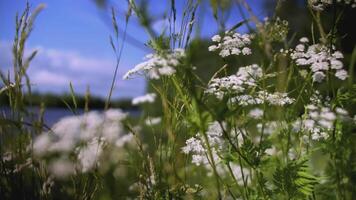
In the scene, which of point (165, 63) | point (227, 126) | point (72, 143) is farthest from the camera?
point (72, 143)

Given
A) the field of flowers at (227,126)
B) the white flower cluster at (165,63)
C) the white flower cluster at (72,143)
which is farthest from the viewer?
the white flower cluster at (72,143)

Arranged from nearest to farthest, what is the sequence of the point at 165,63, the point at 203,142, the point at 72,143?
the point at 165,63 → the point at 203,142 → the point at 72,143

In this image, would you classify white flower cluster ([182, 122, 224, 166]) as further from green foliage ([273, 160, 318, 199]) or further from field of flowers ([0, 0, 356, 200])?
green foliage ([273, 160, 318, 199])

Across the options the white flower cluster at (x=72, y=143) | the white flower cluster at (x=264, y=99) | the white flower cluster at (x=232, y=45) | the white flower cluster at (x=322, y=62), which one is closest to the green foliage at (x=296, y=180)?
the white flower cluster at (x=264, y=99)

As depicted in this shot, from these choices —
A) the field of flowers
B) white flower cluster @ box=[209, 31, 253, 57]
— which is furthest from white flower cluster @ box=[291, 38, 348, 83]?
white flower cluster @ box=[209, 31, 253, 57]

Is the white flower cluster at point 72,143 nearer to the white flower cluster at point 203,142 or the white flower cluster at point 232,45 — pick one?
the white flower cluster at point 203,142

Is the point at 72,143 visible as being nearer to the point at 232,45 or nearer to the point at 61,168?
the point at 61,168

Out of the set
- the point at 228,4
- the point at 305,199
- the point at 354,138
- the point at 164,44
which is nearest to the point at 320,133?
the point at 354,138

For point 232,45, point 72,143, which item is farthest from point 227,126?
point 72,143

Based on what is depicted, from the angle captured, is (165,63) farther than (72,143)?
No

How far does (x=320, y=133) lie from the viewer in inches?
72.5

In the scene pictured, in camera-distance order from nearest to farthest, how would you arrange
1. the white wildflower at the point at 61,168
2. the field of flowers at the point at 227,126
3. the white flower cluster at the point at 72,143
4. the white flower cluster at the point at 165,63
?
1. the white flower cluster at the point at 165,63
2. the field of flowers at the point at 227,126
3. the white flower cluster at the point at 72,143
4. the white wildflower at the point at 61,168

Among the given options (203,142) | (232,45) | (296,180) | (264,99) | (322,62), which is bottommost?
(296,180)

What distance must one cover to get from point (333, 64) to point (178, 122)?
27.6 inches
